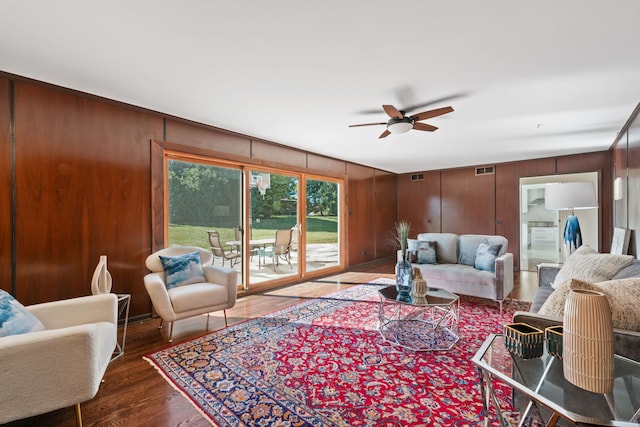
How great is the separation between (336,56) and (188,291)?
2.52 meters

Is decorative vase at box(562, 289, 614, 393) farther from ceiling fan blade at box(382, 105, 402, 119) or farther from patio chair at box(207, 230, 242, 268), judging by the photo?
patio chair at box(207, 230, 242, 268)

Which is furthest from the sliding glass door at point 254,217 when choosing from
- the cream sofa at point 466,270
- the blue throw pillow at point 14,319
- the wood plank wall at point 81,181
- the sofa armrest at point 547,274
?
the sofa armrest at point 547,274

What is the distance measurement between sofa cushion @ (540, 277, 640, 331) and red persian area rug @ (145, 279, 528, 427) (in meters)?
0.72

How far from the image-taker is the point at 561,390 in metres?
1.12

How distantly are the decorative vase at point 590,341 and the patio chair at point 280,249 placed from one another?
4062mm

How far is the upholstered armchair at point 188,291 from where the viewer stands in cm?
262

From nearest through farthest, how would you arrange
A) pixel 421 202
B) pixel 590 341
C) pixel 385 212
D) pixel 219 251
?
pixel 590 341
pixel 219 251
pixel 385 212
pixel 421 202

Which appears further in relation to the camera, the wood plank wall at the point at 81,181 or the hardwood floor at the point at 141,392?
the wood plank wall at the point at 81,181

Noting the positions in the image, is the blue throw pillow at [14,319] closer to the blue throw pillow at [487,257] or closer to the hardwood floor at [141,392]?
the hardwood floor at [141,392]

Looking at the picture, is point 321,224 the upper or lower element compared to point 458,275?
upper

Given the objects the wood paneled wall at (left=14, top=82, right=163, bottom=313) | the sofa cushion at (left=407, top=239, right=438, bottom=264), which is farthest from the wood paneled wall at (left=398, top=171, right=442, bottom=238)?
the wood paneled wall at (left=14, top=82, right=163, bottom=313)

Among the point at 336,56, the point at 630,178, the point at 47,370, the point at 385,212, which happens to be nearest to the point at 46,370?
the point at 47,370

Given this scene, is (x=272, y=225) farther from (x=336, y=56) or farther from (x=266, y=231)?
(x=336, y=56)

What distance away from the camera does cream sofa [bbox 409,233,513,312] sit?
11.5ft
